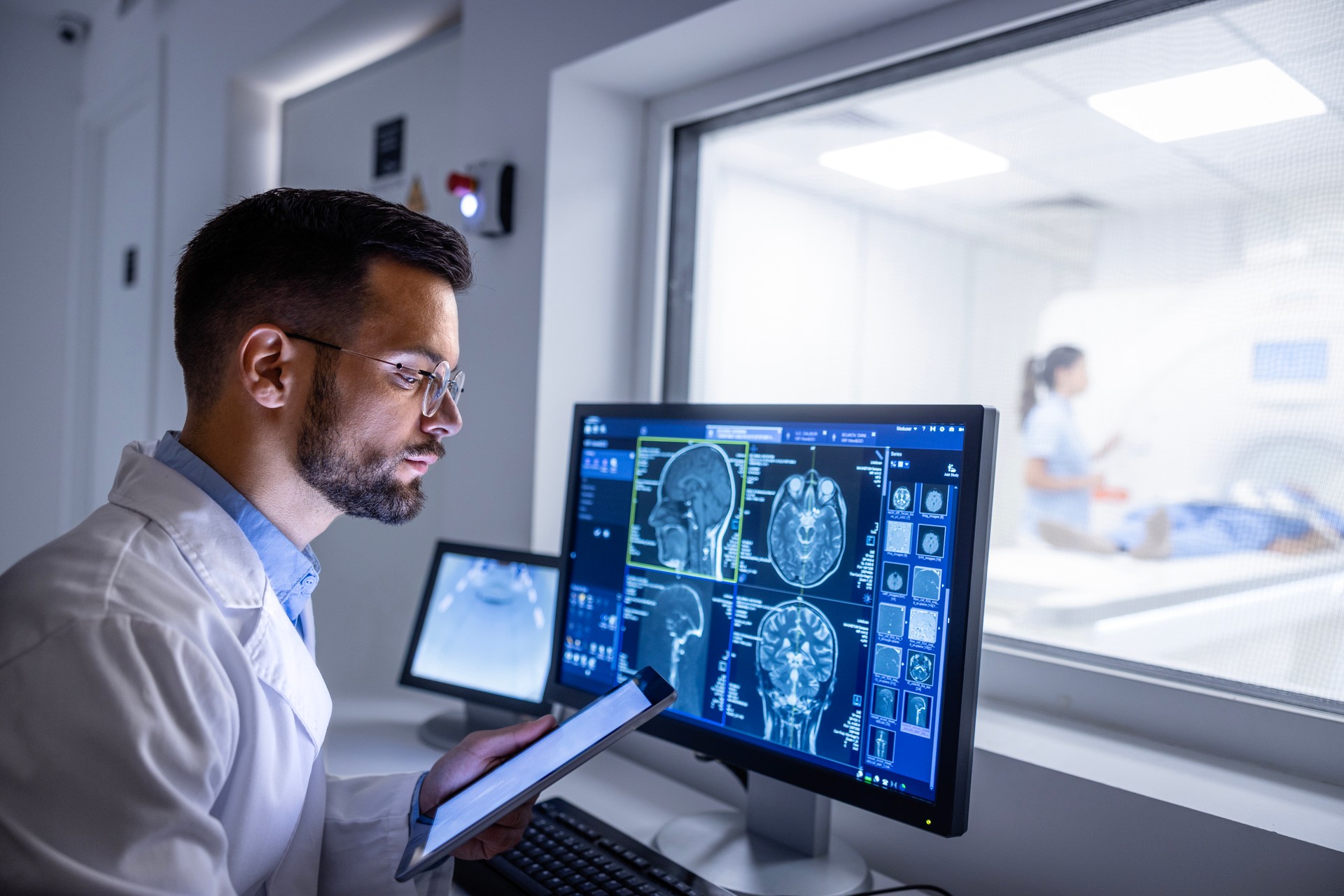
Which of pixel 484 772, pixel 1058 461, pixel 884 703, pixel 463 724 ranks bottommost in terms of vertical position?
pixel 463 724

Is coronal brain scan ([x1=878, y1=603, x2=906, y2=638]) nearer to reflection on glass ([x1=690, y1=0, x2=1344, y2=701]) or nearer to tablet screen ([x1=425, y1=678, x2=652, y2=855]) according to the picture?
reflection on glass ([x1=690, y1=0, x2=1344, y2=701])

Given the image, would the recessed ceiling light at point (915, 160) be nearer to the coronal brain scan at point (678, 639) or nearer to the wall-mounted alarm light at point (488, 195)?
the wall-mounted alarm light at point (488, 195)

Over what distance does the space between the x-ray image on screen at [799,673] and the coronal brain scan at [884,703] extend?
2cm

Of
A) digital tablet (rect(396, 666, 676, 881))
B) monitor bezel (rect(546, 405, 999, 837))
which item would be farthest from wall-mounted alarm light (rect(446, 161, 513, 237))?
digital tablet (rect(396, 666, 676, 881))

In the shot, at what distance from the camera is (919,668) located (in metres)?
0.87

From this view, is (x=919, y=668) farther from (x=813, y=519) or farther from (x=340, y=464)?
(x=340, y=464)

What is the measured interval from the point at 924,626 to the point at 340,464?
617 mm

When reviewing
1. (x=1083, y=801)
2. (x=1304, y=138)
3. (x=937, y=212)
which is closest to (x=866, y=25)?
(x=937, y=212)

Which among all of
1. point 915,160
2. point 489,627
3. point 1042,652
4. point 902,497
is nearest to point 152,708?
point 902,497

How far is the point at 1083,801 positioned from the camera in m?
0.97

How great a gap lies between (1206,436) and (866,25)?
754mm

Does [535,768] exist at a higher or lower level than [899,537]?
lower

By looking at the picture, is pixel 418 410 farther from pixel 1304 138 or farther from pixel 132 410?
pixel 132 410

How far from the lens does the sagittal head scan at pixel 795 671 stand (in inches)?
37.1
